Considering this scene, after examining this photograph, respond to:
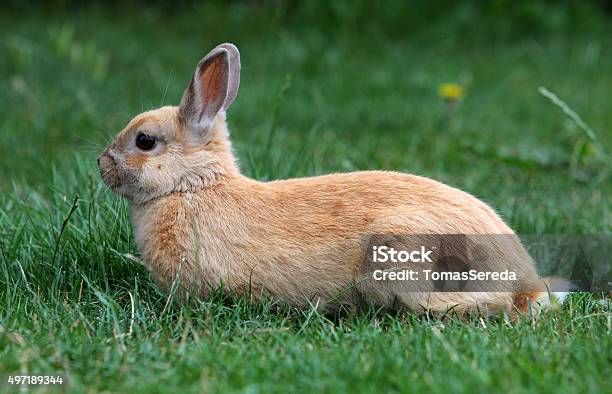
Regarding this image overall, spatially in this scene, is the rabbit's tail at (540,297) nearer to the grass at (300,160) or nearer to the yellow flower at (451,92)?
the grass at (300,160)

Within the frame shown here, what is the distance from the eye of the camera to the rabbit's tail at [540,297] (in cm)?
348

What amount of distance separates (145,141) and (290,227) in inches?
29.9

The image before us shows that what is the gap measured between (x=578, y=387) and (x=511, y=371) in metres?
0.19

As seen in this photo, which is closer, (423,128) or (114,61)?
(423,128)

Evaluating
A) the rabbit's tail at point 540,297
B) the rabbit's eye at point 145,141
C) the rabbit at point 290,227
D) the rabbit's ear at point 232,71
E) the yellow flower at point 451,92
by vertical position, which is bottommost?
the rabbit's tail at point 540,297

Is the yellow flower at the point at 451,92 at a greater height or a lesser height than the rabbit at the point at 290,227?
greater

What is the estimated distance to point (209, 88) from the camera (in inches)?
154

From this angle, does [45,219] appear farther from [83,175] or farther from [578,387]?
[578,387]

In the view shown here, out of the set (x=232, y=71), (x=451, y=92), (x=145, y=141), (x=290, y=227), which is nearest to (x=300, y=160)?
(x=232, y=71)

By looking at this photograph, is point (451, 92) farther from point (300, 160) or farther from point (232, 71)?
point (232, 71)

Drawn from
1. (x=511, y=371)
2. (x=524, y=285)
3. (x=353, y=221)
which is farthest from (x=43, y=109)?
(x=511, y=371)

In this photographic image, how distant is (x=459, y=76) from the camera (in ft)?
25.9

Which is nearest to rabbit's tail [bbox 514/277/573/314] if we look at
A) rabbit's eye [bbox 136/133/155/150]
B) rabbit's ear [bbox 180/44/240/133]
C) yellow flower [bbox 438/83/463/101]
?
rabbit's ear [bbox 180/44/240/133]

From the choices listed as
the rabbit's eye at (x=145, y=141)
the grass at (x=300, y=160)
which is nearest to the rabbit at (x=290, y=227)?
the rabbit's eye at (x=145, y=141)
